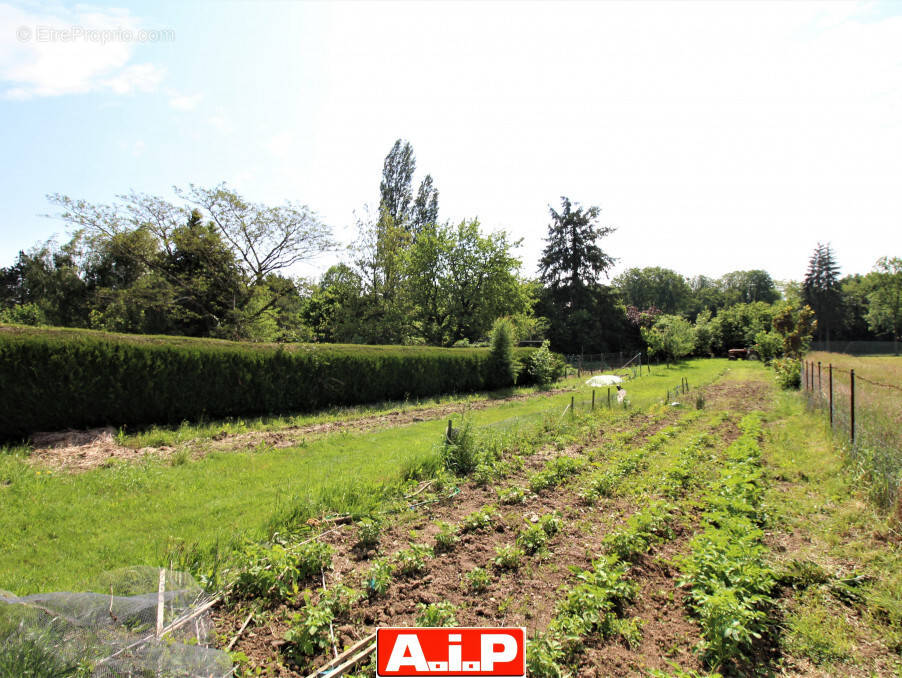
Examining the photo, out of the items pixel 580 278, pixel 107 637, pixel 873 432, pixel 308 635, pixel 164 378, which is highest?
pixel 580 278

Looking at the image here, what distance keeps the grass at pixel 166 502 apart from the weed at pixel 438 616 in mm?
2160

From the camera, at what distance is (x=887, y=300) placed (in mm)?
58406

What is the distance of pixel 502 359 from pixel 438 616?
61.1 feet

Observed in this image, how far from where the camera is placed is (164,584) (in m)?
2.97

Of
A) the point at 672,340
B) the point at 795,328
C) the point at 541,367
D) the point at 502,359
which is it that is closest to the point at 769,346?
the point at 672,340

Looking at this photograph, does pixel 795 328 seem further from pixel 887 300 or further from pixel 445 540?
pixel 887 300

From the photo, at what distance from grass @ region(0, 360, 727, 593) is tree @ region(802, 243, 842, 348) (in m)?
75.8

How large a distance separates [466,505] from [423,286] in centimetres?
2393

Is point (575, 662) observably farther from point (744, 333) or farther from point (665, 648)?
point (744, 333)

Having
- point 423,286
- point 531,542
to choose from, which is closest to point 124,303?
point 423,286

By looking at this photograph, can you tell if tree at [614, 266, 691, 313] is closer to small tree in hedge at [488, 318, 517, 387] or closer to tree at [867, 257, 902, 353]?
tree at [867, 257, 902, 353]

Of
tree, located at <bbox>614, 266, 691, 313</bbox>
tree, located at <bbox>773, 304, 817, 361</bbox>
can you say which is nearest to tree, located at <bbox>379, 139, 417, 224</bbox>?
tree, located at <bbox>773, 304, 817, 361</bbox>

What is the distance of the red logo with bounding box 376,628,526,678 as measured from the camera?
248 centimetres

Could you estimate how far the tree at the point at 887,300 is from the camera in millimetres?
57031
